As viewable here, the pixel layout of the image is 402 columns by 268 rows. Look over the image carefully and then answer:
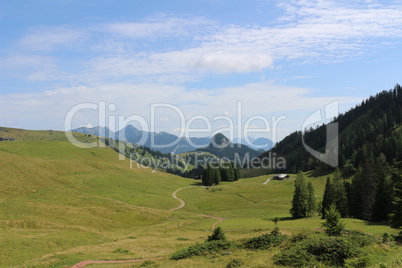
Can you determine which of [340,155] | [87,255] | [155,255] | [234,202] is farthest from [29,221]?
[340,155]

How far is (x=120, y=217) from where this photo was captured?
75.1 metres

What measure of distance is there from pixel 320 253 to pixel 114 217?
5960cm

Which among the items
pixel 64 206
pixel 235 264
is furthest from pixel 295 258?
pixel 64 206

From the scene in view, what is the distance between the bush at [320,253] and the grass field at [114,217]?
5.98 feet

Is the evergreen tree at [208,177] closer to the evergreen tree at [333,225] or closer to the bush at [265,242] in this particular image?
the evergreen tree at [333,225]

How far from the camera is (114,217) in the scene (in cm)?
7425

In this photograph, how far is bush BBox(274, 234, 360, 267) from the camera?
24.3 meters

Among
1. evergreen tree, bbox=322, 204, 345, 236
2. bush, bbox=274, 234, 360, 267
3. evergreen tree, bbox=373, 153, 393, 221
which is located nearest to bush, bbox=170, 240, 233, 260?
bush, bbox=274, 234, 360, 267

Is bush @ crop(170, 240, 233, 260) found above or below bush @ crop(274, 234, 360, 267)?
below

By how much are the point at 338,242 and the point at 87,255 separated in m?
29.4

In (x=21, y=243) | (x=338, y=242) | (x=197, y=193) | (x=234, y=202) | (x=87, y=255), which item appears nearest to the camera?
(x=338, y=242)

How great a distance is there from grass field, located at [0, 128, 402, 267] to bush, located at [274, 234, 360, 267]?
1.82m

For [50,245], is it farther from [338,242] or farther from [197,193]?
[197,193]

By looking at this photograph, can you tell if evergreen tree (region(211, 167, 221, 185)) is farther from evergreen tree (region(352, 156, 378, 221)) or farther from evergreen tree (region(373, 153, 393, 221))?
evergreen tree (region(373, 153, 393, 221))
